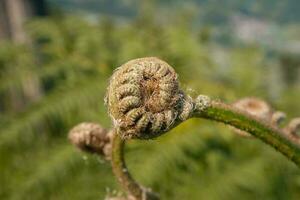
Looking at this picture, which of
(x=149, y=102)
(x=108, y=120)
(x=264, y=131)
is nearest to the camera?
(x=149, y=102)

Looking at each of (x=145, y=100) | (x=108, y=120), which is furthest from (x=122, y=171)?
(x=108, y=120)

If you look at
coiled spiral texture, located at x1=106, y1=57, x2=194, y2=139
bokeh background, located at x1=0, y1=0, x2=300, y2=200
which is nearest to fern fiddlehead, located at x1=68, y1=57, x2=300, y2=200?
coiled spiral texture, located at x1=106, y1=57, x2=194, y2=139

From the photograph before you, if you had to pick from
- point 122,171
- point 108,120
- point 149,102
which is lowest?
point 108,120

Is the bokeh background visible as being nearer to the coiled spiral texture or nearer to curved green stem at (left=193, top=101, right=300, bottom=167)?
curved green stem at (left=193, top=101, right=300, bottom=167)

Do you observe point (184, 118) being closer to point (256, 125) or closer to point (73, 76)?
point (256, 125)

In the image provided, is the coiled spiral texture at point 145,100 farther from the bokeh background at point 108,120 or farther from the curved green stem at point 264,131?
the bokeh background at point 108,120

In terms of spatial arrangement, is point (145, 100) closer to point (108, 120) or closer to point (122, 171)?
point (122, 171)

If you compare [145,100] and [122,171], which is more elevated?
[145,100]
